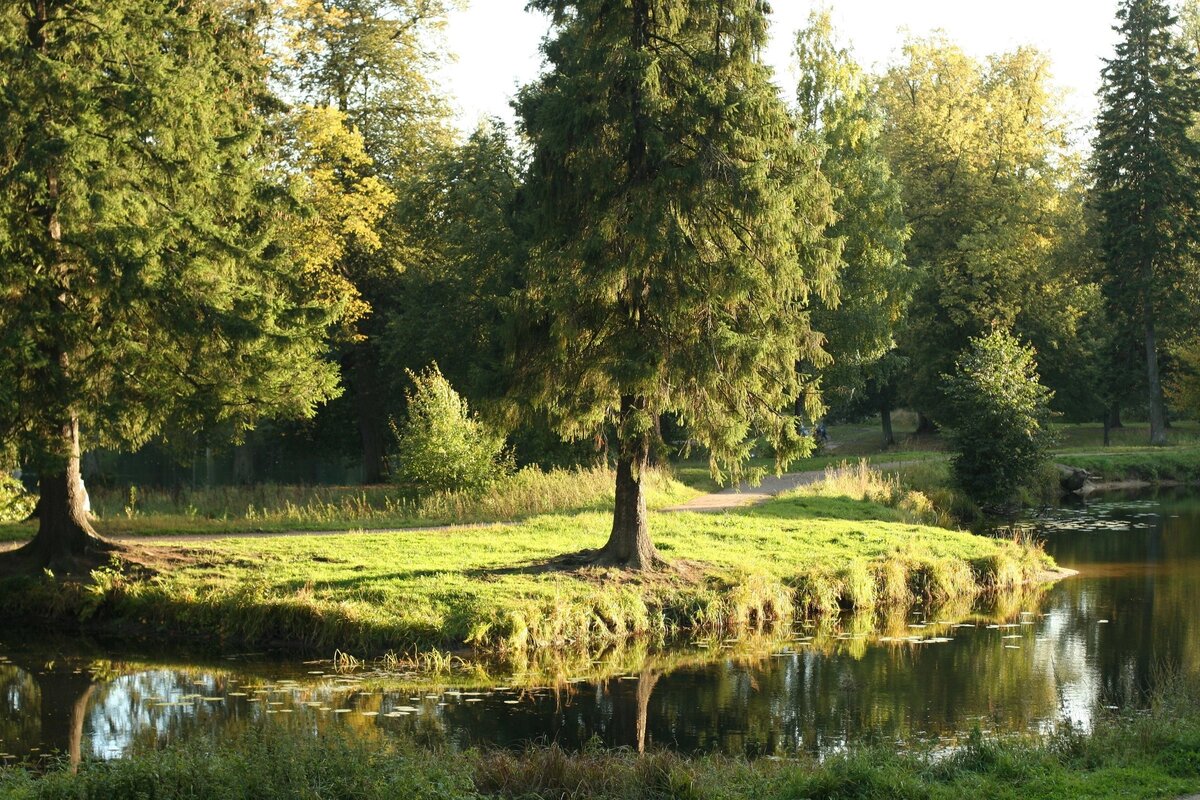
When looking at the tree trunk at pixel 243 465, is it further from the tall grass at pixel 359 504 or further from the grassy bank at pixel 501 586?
the grassy bank at pixel 501 586

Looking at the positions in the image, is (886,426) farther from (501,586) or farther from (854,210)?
(501,586)

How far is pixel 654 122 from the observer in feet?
60.5

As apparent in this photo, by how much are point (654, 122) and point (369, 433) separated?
24804mm

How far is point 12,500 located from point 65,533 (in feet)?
17.4

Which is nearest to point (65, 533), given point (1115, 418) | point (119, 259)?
point (119, 259)

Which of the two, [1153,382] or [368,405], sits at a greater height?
[1153,382]

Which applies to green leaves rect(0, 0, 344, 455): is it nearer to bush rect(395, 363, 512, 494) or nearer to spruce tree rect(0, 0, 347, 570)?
spruce tree rect(0, 0, 347, 570)

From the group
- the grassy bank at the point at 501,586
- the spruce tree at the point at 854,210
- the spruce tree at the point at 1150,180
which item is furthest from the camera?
the spruce tree at the point at 1150,180

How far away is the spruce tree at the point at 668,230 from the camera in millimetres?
18062

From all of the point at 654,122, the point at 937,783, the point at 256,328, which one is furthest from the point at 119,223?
the point at 937,783

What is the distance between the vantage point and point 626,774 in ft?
32.2

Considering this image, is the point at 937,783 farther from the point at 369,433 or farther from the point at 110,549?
the point at 369,433

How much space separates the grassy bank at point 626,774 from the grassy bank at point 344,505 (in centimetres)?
1442

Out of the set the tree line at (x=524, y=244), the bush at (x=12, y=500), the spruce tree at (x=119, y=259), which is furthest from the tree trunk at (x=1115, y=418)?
the bush at (x=12, y=500)
